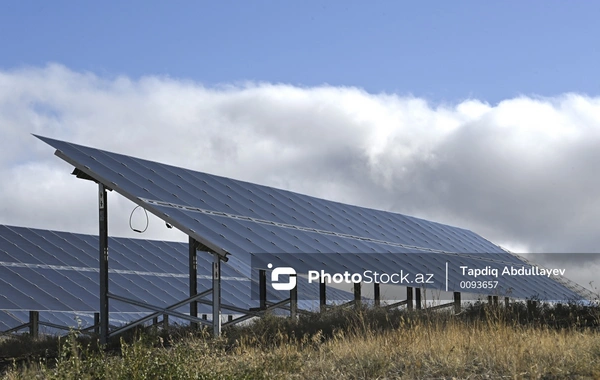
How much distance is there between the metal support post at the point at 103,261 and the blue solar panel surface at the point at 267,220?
84 cm

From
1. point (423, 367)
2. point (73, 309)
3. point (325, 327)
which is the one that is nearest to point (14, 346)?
point (73, 309)

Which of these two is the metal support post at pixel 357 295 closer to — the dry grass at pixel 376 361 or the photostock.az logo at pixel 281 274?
the photostock.az logo at pixel 281 274

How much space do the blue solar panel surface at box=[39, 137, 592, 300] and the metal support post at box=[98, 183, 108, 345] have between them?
843mm

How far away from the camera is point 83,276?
1336 inches

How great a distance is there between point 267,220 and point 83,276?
1064cm

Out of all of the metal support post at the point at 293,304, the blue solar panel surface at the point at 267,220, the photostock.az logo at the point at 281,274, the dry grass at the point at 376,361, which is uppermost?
the blue solar panel surface at the point at 267,220

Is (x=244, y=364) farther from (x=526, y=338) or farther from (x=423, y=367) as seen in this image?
(x=526, y=338)

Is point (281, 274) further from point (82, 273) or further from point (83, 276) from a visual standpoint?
point (82, 273)

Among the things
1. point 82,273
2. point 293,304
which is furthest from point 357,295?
point 82,273

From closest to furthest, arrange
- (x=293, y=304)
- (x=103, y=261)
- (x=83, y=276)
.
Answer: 1. (x=103, y=261)
2. (x=293, y=304)
3. (x=83, y=276)

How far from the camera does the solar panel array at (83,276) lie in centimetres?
2966

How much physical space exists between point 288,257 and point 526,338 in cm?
1137

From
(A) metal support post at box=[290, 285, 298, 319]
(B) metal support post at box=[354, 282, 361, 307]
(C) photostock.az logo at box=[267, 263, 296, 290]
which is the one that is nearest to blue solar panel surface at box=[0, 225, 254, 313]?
(C) photostock.az logo at box=[267, 263, 296, 290]

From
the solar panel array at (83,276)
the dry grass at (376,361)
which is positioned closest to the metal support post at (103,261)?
the solar panel array at (83,276)
